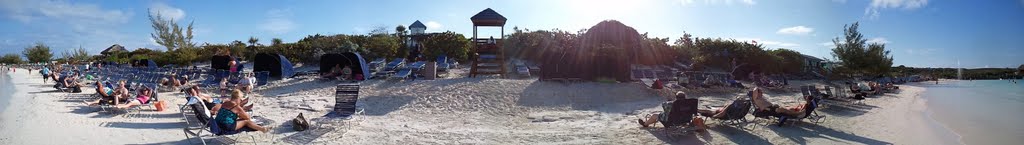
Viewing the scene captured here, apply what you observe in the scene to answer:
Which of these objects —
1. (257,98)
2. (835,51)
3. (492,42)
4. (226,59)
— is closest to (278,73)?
(226,59)

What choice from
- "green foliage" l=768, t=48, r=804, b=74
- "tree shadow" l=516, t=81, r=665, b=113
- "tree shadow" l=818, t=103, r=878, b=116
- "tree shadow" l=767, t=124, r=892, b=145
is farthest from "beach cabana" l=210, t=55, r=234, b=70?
"green foliage" l=768, t=48, r=804, b=74

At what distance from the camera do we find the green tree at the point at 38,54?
58406mm

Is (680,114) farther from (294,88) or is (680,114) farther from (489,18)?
(489,18)

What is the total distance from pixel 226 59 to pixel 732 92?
1820cm

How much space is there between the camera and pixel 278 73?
1859 centimetres

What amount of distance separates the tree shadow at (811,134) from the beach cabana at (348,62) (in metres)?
12.7

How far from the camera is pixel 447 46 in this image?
26.2 metres

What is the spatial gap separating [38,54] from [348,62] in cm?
5974

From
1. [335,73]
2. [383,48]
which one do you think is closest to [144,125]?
[335,73]

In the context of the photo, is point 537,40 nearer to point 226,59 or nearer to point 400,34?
point 400,34

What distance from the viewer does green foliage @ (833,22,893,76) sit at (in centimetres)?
3353

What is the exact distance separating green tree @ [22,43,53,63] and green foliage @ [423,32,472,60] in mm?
55386

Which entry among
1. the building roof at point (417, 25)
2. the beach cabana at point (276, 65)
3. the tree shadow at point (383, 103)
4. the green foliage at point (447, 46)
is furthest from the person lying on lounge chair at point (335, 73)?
the building roof at point (417, 25)

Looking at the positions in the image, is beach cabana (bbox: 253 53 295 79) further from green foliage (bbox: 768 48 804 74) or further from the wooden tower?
green foliage (bbox: 768 48 804 74)
